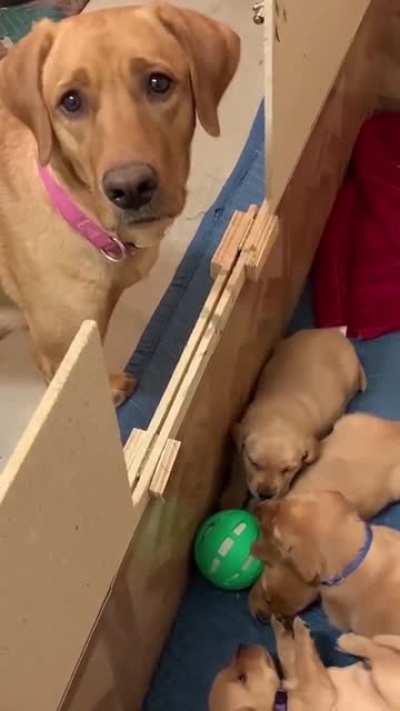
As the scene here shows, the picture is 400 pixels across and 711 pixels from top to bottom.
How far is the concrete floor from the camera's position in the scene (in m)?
2.08

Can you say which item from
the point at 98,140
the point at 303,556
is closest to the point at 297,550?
the point at 303,556

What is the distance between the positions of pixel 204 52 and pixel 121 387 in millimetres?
721

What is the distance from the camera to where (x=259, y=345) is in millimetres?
2055

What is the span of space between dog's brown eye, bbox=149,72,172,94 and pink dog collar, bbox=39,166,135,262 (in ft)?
0.81

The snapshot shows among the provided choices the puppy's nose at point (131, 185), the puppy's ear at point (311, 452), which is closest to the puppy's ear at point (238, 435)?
the puppy's ear at point (311, 452)

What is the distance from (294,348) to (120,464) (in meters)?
0.83

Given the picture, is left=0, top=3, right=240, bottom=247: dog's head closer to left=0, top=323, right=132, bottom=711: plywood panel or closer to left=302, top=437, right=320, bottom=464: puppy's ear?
left=0, top=323, right=132, bottom=711: plywood panel

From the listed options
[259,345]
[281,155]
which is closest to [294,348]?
[259,345]

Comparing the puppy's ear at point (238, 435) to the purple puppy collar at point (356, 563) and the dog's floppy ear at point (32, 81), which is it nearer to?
the purple puppy collar at point (356, 563)

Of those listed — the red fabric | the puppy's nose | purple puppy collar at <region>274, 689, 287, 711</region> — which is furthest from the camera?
the red fabric

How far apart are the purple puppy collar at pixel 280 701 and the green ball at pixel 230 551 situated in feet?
0.83

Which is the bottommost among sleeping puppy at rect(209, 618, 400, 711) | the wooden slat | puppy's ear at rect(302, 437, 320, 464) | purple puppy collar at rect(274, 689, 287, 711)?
purple puppy collar at rect(274, 689, 287, 711)

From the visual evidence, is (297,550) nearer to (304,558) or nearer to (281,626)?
(304,558)

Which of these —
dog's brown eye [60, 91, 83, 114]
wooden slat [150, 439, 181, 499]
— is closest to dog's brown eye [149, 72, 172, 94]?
dog's brown eye [60, 91, 83, 114]
